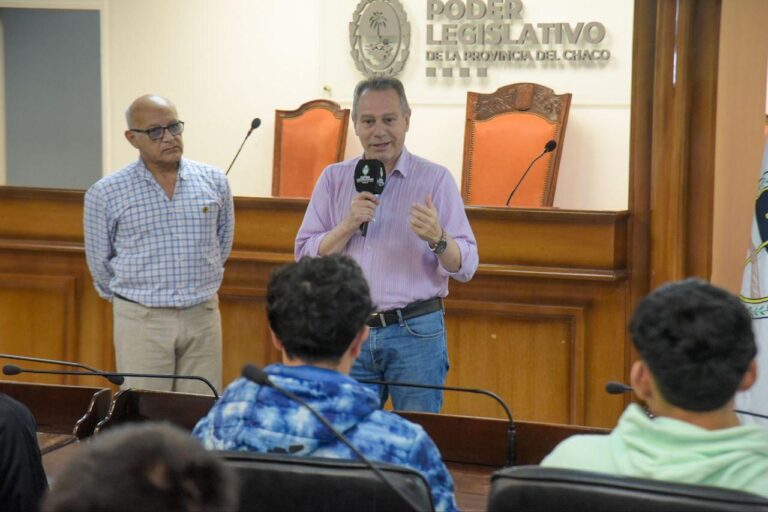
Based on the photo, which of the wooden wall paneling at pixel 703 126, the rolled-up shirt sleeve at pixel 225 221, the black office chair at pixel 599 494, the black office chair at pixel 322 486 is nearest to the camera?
the black office chair at pixel 599 494

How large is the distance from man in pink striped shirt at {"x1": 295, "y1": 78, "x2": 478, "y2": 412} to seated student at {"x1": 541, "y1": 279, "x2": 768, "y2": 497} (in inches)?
48.5

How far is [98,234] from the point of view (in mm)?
3426

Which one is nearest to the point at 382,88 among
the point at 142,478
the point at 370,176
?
the point at 370,176

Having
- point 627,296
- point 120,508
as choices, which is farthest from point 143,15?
point 120,508

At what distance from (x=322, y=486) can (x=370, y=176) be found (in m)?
1.52

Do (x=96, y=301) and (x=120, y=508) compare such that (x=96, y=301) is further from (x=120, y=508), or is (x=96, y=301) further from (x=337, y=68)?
(x=120, y=508)

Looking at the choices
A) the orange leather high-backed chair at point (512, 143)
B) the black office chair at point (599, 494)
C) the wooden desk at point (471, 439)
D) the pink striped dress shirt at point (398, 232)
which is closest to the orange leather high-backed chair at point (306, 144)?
the orange leather high-backed chair at point (512, 143)

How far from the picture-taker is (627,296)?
3799 millimetres

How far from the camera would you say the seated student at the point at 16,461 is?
68.4 inches

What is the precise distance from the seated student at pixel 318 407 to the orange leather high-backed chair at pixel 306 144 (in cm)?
434

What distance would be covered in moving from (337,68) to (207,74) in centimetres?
89

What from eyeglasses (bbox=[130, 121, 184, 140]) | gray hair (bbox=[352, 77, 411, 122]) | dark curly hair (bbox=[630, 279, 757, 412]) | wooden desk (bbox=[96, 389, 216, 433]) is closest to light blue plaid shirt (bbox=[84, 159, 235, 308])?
eyeglasses (bbox=[130, 121, 184, 140])

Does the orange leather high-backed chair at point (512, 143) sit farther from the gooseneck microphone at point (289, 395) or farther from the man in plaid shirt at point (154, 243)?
the gooseneck microphone at point (289, 395)

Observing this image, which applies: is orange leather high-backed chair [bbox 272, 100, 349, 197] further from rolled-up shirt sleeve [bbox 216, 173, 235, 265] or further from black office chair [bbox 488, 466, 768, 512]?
black office chair [bbox 488, 466, 768, 512]
